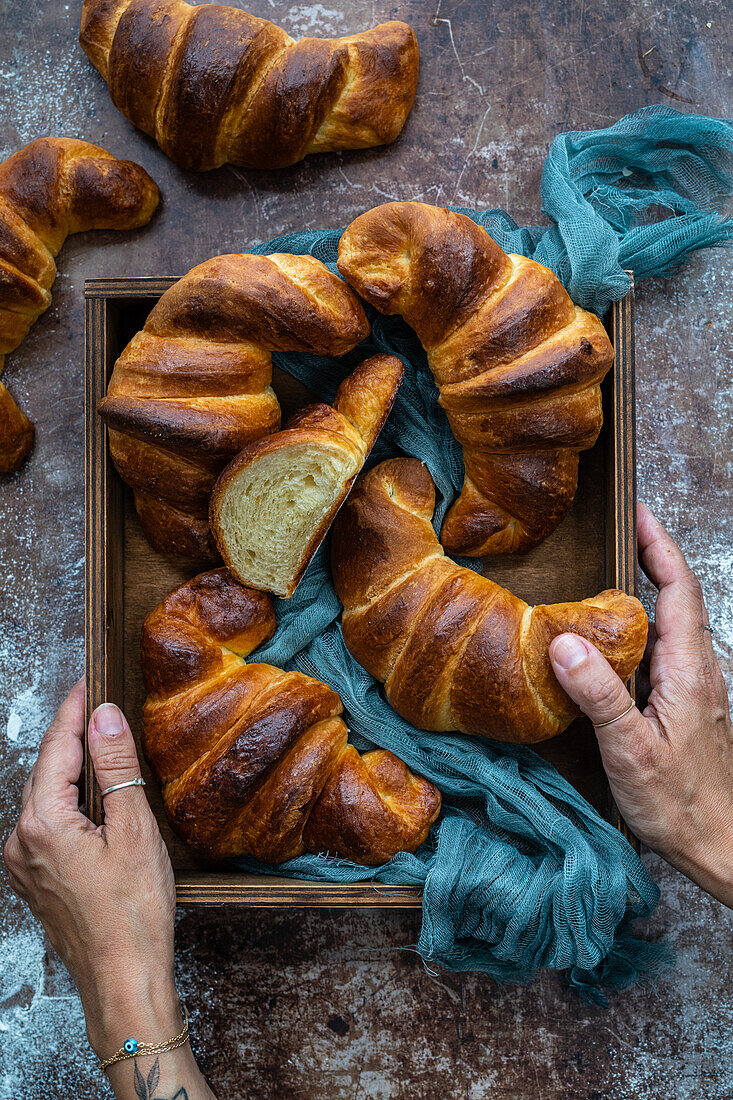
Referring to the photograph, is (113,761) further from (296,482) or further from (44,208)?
(44,208)

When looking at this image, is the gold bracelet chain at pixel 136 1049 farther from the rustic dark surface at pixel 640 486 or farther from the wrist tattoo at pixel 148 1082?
the rustic dark surface at pixel 640 486

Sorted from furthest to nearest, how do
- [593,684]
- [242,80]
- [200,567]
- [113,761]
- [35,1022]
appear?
1. [35,1022]
2. [200,567]
3. [242,80]
4. [113,761]
5. [593,684]

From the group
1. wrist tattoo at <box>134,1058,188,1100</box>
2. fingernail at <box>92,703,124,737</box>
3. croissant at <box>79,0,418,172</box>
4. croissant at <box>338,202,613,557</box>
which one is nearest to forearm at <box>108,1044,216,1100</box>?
wrist tattoo at <box>134,1058,188,1100</box>

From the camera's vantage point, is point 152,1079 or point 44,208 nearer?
point 152,1079

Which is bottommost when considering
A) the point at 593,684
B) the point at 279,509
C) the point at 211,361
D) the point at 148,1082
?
the point at 148,1082

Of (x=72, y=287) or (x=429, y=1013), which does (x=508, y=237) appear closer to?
(x=72, y=287)

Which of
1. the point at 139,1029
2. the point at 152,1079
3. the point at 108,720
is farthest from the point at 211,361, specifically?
the point at 152,1079
